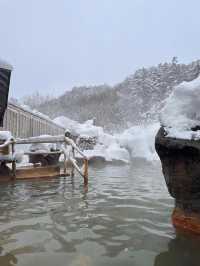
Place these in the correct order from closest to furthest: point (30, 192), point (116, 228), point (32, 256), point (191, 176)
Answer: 1. point (32, 256)
2. point (191, 176)
3. point (116, 228)
4. point (30, 192)

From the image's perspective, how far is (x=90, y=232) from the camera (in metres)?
3.64

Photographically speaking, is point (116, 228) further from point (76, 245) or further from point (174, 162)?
point (174, 162)

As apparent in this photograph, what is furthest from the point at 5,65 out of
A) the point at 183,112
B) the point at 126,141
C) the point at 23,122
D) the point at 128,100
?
the point at 128,100

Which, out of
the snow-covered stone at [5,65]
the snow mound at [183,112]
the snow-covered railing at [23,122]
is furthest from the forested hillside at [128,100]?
the snow mound at [183,112]

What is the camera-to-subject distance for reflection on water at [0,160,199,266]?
2.83m

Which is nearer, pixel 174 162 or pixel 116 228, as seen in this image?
pixel 174 162

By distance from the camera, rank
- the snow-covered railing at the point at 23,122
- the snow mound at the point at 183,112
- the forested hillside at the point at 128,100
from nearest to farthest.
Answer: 1. the snow mound at the point at 183,112
2. the snow-covered railing at the point at 23,122
3. the forested hillside at the point at 128,100

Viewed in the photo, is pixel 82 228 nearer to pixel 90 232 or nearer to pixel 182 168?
pixel 90 232

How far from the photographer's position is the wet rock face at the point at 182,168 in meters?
3.38

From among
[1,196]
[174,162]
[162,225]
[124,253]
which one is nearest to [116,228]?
[162,225]

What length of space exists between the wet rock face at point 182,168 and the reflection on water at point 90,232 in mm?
418

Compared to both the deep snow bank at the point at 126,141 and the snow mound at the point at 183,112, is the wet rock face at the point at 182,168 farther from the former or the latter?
the deep snow bank at the point at 126,141

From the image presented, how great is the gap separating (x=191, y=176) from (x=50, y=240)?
5.58 ft

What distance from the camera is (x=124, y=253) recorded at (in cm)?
295
